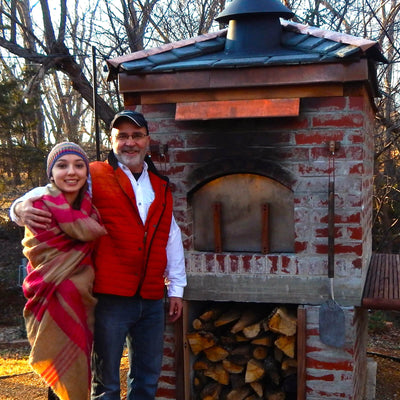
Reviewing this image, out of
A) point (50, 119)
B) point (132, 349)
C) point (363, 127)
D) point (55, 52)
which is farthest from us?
point (50, 119)

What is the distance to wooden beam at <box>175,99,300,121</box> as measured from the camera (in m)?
3.12

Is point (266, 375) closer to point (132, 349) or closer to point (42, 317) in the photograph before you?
point (132, 349)

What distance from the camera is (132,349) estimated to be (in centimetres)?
300

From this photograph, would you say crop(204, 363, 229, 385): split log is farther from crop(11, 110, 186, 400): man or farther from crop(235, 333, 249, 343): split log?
crop(11, 110, 186, 400): man

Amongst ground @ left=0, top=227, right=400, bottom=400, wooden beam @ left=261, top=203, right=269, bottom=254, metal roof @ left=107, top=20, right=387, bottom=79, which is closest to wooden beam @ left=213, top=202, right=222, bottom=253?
wooden beam @ left=261, top=203, right=269, bottom=254

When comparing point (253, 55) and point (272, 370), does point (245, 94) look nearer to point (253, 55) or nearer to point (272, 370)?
point (253, 55)

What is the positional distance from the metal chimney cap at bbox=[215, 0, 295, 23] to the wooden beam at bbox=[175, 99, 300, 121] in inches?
28.3

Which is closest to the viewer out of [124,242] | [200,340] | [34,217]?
[34,217]

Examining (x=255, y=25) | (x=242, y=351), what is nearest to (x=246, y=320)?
(x=242, y=351)

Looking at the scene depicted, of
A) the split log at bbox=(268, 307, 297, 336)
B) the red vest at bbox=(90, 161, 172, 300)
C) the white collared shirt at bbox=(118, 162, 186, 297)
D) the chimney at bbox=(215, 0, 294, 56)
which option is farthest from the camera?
the chimney at bbox=(215, 0, 294, 56)

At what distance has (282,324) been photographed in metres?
3.38

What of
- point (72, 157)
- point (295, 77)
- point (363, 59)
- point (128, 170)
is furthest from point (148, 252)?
point (363, 59)

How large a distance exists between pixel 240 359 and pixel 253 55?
2143 mm

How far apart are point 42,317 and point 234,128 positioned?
5.62 feet
